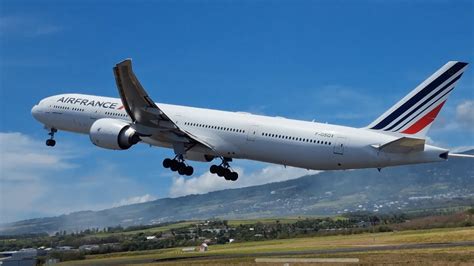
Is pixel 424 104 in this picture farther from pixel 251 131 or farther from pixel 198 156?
pixel 198 156

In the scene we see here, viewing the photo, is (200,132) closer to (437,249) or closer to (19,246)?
(437,249)

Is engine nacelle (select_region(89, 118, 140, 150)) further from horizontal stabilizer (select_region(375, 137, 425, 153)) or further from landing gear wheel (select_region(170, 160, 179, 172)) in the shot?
horizontal stabilizer (select_region(375, 137, 425, 153))

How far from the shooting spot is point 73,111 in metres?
68.2

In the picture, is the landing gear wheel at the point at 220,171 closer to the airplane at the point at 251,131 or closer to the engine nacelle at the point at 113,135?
the airplane at the point at 251,131

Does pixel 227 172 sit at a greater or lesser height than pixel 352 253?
greater

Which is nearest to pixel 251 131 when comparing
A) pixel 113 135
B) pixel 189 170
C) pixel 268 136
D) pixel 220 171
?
pixel 268 136

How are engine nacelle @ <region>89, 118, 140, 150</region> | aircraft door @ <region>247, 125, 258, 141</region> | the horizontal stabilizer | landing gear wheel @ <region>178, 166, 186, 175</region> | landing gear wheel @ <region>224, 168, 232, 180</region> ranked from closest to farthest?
the horizontal stabilizer → aircraft door @ <region>247, 125, 258, 141</region> → engine nacelle @ <region>89, 118, 140, 150</region> → landing gear wheel @ <region>178, 166, 186, 175</region> → landing gear wheel @ <region>224, 168, 232, 180</region>

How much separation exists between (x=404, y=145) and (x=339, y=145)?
4.90 meters

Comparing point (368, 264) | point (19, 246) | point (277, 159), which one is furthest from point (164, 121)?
point (19, 246)

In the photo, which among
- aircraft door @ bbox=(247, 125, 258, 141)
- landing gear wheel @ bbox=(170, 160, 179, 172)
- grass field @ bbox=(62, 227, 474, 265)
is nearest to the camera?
grass field @ bbox=(62, 227, 474, 265)

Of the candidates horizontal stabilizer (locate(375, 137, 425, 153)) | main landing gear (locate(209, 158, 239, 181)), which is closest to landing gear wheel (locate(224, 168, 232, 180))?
main landing gear (locate(209, 158, 239, 181))

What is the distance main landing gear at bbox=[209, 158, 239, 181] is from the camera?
65.6 meters

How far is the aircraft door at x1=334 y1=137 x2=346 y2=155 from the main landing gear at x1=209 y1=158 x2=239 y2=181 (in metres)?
13.6

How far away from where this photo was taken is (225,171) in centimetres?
6575
